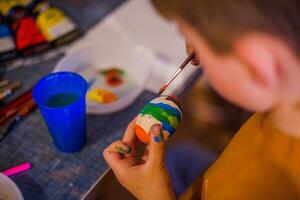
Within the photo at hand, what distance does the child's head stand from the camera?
0.47m

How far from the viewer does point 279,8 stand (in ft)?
1.54

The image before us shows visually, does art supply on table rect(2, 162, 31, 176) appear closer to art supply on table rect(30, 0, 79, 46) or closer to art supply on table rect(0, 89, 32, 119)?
art supply on table rect(0, 89, 32, 119)

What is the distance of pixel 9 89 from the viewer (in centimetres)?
94

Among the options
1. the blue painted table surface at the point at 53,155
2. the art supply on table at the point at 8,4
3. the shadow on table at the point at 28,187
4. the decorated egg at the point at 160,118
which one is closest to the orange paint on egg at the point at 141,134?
the decorated egg at the point at 160,118

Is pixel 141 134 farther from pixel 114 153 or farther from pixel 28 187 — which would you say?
pixel 28 187

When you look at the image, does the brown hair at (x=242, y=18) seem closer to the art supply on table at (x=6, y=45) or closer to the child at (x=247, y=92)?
the child at (x=247, y=92)

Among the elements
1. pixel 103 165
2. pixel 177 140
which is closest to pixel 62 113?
pixel 103 165

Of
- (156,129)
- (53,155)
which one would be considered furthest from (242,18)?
(53,155)

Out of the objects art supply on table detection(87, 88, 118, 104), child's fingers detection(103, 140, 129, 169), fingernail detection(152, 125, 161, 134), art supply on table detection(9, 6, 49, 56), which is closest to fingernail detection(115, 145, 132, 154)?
child's fingers detection(103, 140, 129, 169)

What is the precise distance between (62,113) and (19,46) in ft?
1.18

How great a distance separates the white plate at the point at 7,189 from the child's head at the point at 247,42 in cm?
41

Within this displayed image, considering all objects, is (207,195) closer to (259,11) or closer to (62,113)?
(62,113)

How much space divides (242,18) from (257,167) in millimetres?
343

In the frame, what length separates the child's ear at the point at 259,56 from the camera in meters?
0.49
